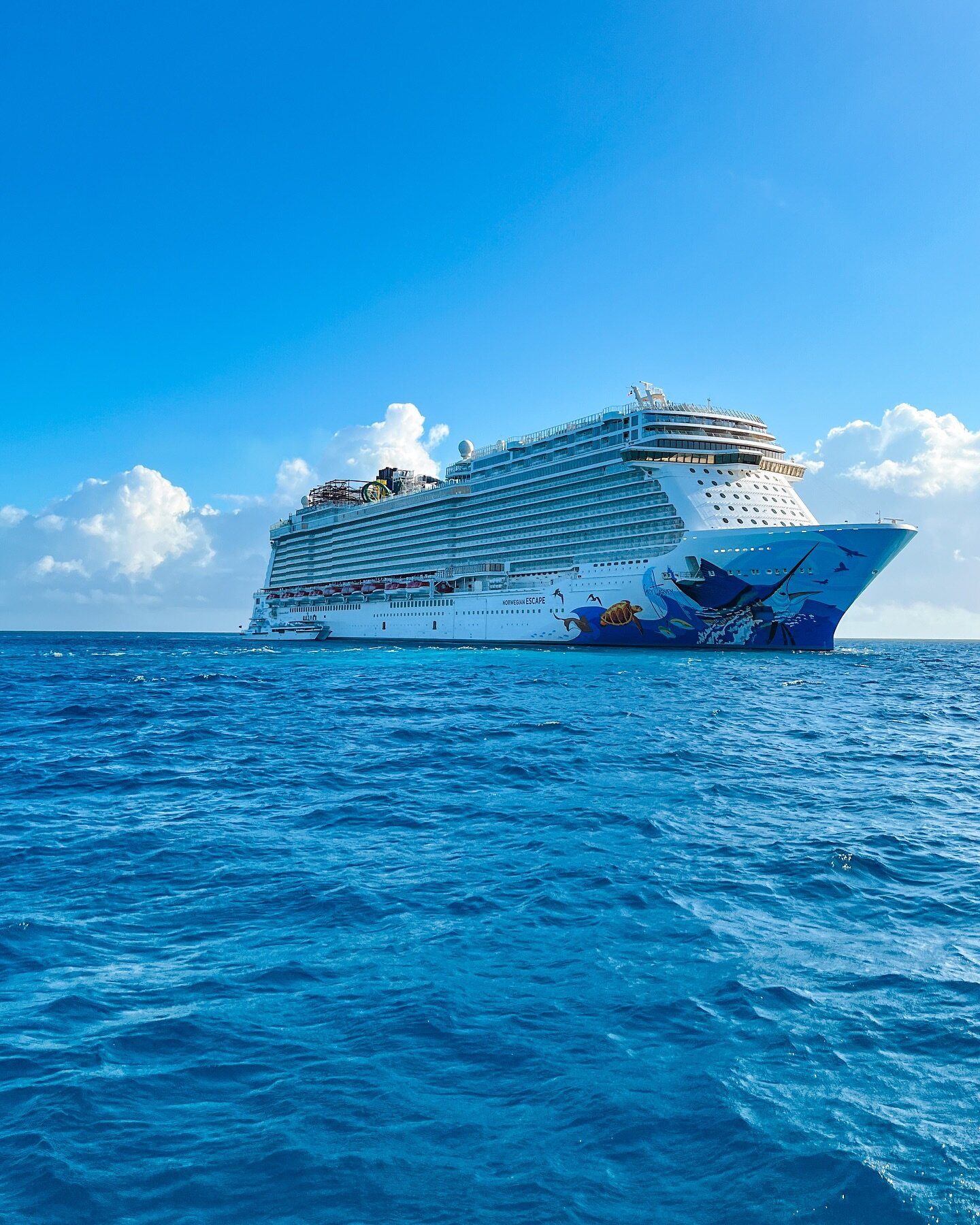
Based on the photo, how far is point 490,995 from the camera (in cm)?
682

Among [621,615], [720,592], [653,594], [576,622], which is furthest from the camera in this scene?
[576,622]

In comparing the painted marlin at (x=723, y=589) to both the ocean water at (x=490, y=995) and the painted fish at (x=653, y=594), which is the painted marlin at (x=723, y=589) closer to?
the painted fish at (x=653, y=594)

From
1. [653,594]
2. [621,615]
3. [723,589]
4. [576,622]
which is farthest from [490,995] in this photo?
[576,622]

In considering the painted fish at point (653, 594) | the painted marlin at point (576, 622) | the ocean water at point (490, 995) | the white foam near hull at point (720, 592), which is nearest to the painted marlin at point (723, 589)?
the white foam near hull at point (720, 592)

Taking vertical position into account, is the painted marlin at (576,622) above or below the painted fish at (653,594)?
below

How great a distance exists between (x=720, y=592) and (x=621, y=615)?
8.93 meters

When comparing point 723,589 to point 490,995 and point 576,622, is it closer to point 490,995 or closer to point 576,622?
point 576,622

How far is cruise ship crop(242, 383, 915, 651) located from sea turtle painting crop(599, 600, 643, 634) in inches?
4.9

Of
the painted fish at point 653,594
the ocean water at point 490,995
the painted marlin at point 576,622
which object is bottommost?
the ocean water at point 490,995

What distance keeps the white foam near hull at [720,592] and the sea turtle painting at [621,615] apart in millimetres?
62

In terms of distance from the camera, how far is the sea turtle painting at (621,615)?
61688 mm

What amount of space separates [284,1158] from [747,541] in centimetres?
5347

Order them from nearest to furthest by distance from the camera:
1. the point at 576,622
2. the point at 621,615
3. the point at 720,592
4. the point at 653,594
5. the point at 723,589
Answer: the point at 723,589
the point at 720,592
the point at 653,594
the point at 621,615
the point at 576,622

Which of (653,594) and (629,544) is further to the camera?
(629,544)
